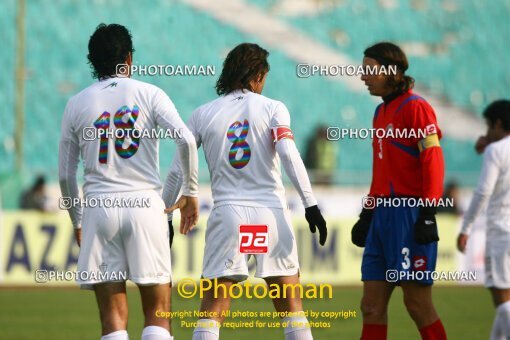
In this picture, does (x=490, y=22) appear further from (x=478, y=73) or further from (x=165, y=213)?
(x=165, y=213)

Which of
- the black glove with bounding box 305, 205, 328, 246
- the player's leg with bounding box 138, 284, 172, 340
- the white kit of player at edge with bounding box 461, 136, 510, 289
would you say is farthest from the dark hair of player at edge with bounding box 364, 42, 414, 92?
the player's leg with bounding box 138, 284, 172, 340

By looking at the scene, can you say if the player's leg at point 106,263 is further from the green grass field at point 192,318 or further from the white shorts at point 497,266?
the green grass field at point 192,318

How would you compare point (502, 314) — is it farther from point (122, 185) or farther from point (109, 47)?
point (109, 47)

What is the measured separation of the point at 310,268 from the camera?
A: 50.5ft

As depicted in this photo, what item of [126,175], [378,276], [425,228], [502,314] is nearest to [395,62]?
[425,228]

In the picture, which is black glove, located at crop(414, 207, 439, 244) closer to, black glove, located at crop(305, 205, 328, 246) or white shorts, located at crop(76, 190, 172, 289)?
black glove, located at crop(305, 205, 328, 246)

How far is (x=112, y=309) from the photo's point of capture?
551 cm

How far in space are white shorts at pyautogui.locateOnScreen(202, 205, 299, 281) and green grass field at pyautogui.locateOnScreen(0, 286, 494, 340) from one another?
3617 mm

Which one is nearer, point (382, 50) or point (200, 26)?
point (382, 50)

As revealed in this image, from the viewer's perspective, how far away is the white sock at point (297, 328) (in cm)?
602

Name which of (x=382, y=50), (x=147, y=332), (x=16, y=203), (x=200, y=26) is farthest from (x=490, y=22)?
(x=147, y=332)

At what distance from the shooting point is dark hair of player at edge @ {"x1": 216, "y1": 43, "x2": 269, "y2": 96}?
614 centimetres

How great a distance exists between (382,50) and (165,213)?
1.72 metres

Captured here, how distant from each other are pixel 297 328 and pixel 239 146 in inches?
43.9
